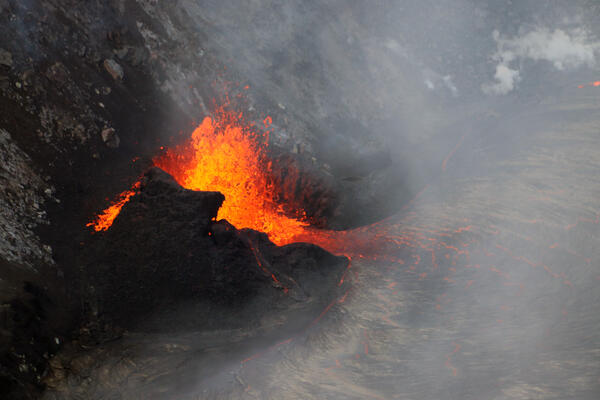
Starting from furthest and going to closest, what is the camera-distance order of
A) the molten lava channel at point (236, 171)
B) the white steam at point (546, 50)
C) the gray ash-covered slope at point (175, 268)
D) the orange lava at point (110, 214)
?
the white steam at point (546, 50) < the molten lava channel at point (236, 171) < the orange lava at point (110, 214) < the gray ash-covered slope at point (175, 268)

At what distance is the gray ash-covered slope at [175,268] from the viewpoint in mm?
4312

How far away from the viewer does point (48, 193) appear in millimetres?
4418

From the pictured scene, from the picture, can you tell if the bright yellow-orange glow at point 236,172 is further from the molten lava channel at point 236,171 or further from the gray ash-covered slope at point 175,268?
the gray ash-covered slope at point 175,268

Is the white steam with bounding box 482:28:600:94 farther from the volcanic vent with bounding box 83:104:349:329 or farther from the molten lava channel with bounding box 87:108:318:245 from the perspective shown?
the volcanic vent with bounding box 83:104:349:329

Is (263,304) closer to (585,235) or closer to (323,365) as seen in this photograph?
(323,365)

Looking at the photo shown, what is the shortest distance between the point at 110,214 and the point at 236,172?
6.88ft

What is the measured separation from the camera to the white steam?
10.3 meters

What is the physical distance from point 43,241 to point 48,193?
1.71 feet

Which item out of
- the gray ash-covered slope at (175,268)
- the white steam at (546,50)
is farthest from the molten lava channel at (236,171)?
the white steam at (546,50)

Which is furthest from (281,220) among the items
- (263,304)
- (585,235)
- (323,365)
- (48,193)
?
(585,235)

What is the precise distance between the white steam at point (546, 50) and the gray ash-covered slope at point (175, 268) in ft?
27.1

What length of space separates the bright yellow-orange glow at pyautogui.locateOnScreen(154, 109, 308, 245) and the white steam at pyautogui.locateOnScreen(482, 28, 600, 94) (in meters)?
6.77

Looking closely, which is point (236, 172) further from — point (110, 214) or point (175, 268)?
point (175, 268)

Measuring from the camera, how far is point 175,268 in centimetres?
446
